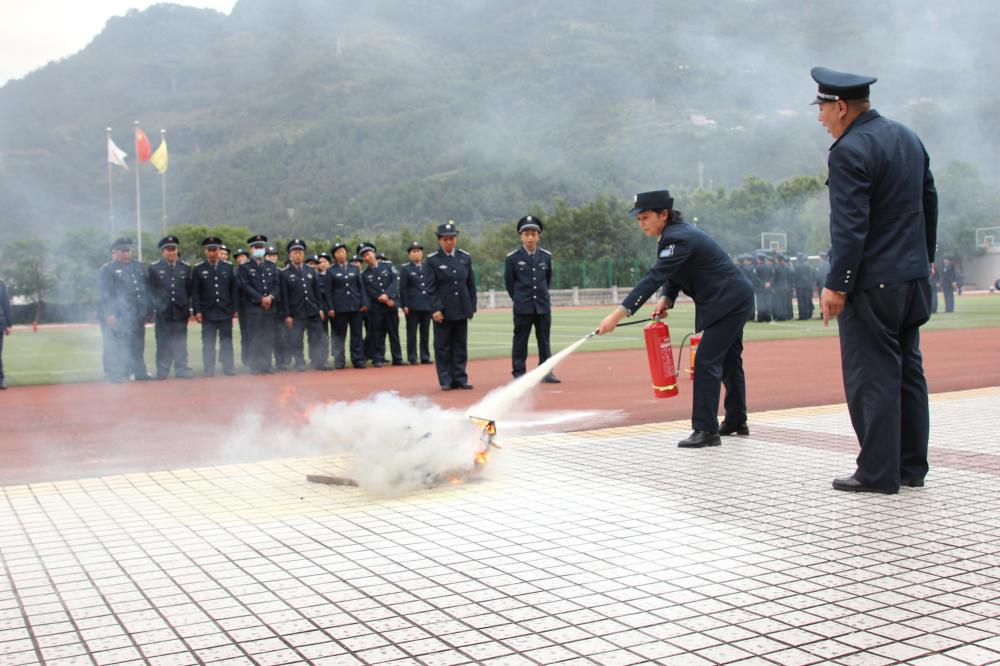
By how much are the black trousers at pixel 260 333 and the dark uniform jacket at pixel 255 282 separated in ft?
0.41

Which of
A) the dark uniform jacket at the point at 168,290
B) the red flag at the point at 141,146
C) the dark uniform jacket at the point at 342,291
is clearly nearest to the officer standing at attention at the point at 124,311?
the dark uniform jacket at the point at 168,290

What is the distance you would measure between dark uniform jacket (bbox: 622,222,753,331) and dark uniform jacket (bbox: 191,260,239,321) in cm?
1053

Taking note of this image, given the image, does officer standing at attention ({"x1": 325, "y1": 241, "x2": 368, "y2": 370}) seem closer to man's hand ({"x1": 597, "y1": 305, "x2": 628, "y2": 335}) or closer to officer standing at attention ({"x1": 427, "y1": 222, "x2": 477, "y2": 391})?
officer standing at attention ({"x1": 427, "y1": 222, "x2": 477, "y2": 391})

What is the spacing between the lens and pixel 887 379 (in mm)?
5855

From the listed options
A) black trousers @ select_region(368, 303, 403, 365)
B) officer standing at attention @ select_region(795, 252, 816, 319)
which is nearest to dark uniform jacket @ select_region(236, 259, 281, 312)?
black trousers @ select_region(368, 303, 403, 365)

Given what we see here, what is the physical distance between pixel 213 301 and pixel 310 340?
1.91 meters

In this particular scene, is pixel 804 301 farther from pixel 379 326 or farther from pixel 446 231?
pixel 446 231

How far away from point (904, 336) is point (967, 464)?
1289 mm

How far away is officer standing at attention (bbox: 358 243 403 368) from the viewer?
18203mm

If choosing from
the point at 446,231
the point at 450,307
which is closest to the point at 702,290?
the point at 450,307

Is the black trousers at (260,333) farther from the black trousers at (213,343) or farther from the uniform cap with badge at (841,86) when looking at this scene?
the uniform cap with badge at (841,86)

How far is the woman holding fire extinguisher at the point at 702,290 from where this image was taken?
7.73 metres

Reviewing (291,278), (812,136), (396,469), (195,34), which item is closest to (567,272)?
(291,278)

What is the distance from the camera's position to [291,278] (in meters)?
17.3
